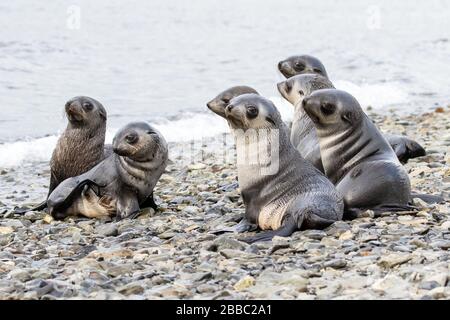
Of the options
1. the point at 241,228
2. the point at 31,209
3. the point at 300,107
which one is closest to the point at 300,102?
the point at 300,107

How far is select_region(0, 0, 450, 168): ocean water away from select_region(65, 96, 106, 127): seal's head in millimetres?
3142

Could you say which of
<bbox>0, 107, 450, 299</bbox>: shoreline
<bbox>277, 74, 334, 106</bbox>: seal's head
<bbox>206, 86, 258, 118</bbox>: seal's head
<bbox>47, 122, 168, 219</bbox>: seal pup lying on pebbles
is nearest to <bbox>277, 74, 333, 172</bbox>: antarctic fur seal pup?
<bbox>277, 74, 334, 106</bbox>: seal's head

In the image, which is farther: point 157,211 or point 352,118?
point 157,211

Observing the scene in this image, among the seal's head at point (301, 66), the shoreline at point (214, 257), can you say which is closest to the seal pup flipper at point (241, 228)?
the shoreline at point (214, 257)

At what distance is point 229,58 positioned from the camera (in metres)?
21.7

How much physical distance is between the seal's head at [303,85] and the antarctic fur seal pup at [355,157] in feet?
4.62

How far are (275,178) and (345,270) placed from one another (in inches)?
62.5

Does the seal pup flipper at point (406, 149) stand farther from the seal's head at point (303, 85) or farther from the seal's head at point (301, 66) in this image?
the seal's head at point (303, 85)

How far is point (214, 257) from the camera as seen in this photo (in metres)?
6.16

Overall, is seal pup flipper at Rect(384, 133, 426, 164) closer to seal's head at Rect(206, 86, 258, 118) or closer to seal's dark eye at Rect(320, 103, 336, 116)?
seal's head at Rect(206, 86, 258, 118)
